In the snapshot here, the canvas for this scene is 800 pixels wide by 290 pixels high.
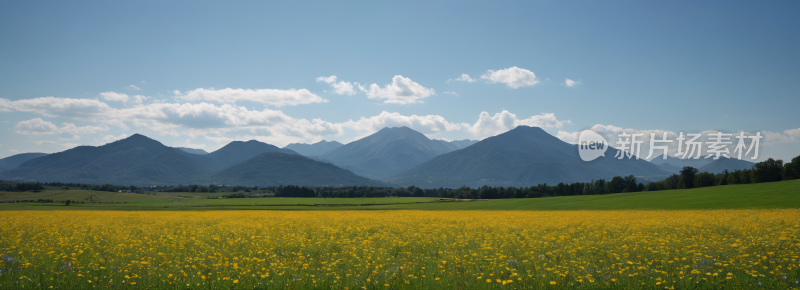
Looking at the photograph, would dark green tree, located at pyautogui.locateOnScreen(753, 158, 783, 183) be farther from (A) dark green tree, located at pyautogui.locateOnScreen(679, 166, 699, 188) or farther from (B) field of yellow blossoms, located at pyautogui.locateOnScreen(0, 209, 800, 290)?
(B) field of yellow blossoms, located at pyautogui.locateOnScreen(0, 209, 800, 290)

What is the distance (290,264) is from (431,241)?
664cm

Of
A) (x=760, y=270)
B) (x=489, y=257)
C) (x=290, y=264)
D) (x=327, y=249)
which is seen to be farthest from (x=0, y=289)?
(x=760, y=270)

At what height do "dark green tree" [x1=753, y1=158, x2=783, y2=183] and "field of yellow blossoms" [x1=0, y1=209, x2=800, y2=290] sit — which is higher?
"dark green tree" [x1=753, y1=158, x2=783, y2=183]

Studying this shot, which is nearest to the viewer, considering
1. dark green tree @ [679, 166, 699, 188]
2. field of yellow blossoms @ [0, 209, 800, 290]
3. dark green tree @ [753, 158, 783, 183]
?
field of yellow blossoms @ [0, 209, 800, 290]

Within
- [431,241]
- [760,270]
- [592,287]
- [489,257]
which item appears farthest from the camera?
[431,241]

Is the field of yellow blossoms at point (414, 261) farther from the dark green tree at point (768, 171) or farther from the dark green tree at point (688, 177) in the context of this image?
the dark green tree at point (688, 177)

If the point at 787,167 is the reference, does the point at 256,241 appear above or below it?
below

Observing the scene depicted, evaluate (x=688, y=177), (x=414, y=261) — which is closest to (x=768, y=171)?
(x=688, y=177)

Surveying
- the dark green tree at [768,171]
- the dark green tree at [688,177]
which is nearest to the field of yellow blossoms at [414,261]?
the dark green tree at [768,171]

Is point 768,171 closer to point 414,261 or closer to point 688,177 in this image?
point 688,177

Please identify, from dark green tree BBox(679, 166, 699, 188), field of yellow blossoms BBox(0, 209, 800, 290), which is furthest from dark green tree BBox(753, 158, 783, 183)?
field of yellow blossoms BBox(0, 209, 800, 290)

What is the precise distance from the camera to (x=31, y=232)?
19.1 meters

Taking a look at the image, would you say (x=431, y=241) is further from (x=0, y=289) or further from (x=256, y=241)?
(x=0, y=289)

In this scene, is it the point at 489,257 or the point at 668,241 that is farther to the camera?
the point at 668,241
